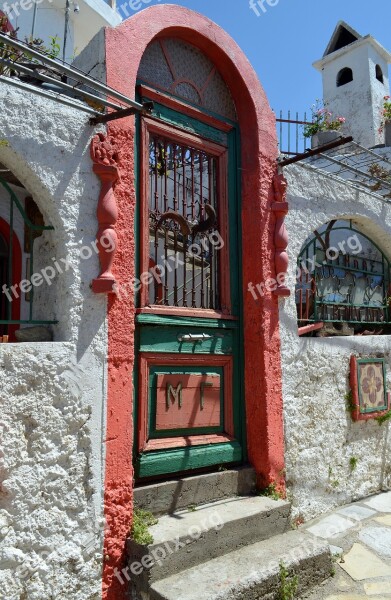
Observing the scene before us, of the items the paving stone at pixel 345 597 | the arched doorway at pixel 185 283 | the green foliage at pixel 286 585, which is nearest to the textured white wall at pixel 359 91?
the arched doorway at pixel 185 283

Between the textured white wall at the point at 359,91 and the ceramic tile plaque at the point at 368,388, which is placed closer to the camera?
the ceramic tile plaque at the point at 368,388

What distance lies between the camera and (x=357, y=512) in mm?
4762

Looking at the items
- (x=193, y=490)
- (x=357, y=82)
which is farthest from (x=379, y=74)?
(x=193, y=490)

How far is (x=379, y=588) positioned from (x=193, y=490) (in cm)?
147

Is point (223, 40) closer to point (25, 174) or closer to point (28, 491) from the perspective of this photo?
point (25, 174)

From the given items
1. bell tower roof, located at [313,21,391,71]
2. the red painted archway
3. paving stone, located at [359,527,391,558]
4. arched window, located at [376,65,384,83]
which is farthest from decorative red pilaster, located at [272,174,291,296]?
bell tower roof, located at [313,21,391,71]

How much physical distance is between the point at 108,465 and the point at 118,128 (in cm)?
241

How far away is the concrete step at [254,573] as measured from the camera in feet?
9.70

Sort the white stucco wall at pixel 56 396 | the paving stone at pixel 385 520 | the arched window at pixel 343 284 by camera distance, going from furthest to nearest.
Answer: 1. the arched window at pixel 343 284
2. the paving stone at pixel 385 520
3. the white stucco wall at pixel 56 396

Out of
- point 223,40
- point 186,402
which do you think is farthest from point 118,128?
point 186,402

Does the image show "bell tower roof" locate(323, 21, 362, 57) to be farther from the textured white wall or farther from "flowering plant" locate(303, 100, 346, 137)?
"flowering plant" locate(303, 100, 346, 137)

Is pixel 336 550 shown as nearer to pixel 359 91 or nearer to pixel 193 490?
pixel 193 490

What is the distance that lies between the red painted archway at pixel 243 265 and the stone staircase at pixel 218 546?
0.26 metres

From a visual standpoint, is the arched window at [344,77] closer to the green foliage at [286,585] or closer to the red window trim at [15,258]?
the red window trim at [15,258]
